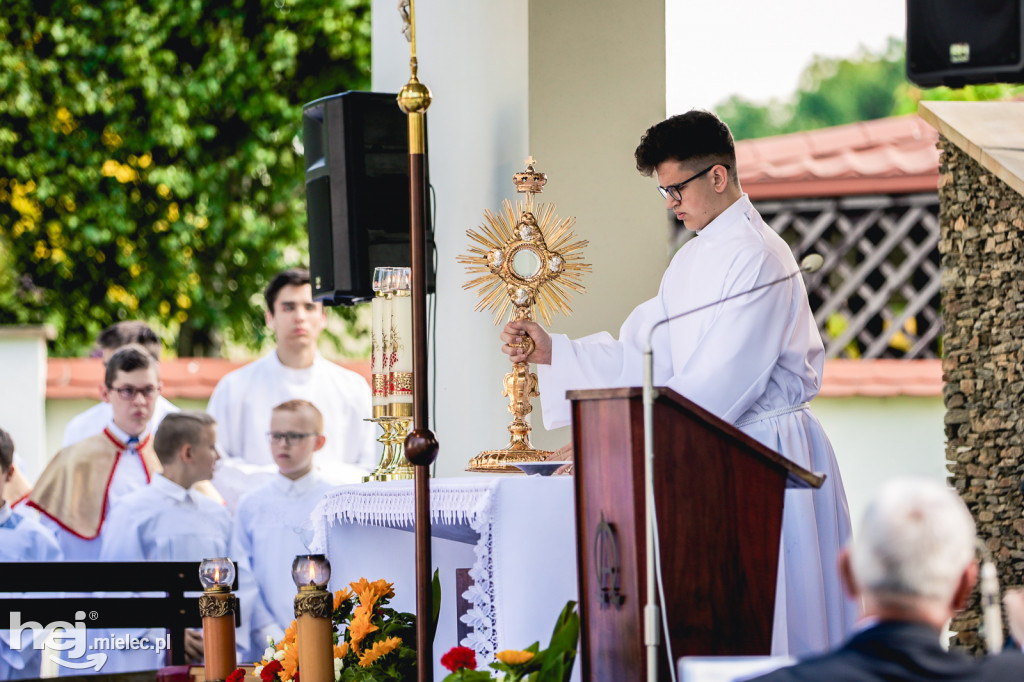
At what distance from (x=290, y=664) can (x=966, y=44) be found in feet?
7.75

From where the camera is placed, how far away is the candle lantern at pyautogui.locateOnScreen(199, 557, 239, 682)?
4.21 m

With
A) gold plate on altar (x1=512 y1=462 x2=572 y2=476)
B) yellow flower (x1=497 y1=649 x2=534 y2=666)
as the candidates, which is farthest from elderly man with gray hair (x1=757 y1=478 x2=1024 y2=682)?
gold plate on altar (x1=512 y1=462 x2=572 y2=476)

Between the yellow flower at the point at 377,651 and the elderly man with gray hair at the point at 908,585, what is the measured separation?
1.90 metres

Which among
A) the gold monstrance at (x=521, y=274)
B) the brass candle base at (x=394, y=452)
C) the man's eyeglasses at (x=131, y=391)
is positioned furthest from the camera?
the man's eyeglasses at (x=131, y=391)

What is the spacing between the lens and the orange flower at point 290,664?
154 inches

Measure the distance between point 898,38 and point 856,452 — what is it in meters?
Result: 25.1

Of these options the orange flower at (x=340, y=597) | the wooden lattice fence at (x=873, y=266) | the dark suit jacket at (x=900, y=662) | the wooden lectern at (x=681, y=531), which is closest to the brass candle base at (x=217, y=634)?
the orange flower at (x=340, y=597)

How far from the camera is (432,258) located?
5273 millimetres

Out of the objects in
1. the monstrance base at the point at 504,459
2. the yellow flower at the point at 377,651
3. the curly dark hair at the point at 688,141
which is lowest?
the yellow flower at the point at 377,651

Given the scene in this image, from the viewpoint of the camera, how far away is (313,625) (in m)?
3.79

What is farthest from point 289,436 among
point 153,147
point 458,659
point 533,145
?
point 153,147

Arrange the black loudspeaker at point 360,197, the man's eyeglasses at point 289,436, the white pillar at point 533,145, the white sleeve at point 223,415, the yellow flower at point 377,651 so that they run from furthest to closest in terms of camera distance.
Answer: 1. the white sleeve at point 223,415
2. the man's eyeglasses at point 289,436
3. the black loudspeaker at point 360,197
4. the white pillar at point 533,145
5. the yellow flower at point 377,651

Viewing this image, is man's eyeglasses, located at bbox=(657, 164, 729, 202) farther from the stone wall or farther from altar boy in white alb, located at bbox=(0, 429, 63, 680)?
altar boy in white alb, located at bbox=(0, 429, 63, 680)

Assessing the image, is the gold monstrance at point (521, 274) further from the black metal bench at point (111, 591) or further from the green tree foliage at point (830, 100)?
the green tree foliage at point (830, 100)
